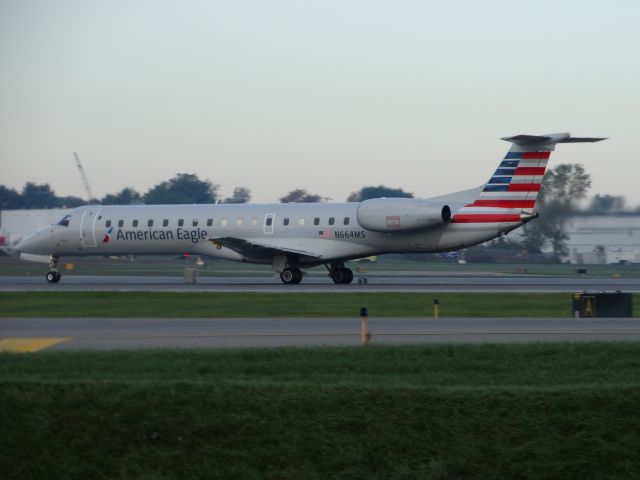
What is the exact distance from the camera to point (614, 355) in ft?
53.6

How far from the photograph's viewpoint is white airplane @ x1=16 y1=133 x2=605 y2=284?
38.2 m

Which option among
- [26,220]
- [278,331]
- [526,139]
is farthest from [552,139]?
[26,220]

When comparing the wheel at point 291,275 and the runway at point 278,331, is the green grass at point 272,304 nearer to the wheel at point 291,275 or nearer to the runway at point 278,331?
the runway at point 278,331

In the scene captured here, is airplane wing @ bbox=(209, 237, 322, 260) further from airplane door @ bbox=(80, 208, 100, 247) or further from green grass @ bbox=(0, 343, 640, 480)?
green grass @ bbox=(0, 343, 640, 480)

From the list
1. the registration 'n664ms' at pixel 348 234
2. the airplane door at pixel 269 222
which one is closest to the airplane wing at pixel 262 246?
the airplane door at pixel 269 222

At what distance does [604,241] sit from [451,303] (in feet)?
115

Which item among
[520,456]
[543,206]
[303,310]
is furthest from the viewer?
[543,206]

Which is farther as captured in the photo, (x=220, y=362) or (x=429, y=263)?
(x=429, y=263)

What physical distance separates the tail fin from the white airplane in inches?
1.7

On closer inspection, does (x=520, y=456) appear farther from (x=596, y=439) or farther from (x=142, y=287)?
(x=142, y=287)

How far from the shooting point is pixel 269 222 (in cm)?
4244

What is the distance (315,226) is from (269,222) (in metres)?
2.39

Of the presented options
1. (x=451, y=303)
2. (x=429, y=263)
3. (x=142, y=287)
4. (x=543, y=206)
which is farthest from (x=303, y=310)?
(x=429, y=263)

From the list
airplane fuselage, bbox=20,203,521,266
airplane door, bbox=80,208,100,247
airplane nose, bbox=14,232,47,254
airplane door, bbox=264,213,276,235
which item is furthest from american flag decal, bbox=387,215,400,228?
airplane nose, bbox=14,232,47,254
